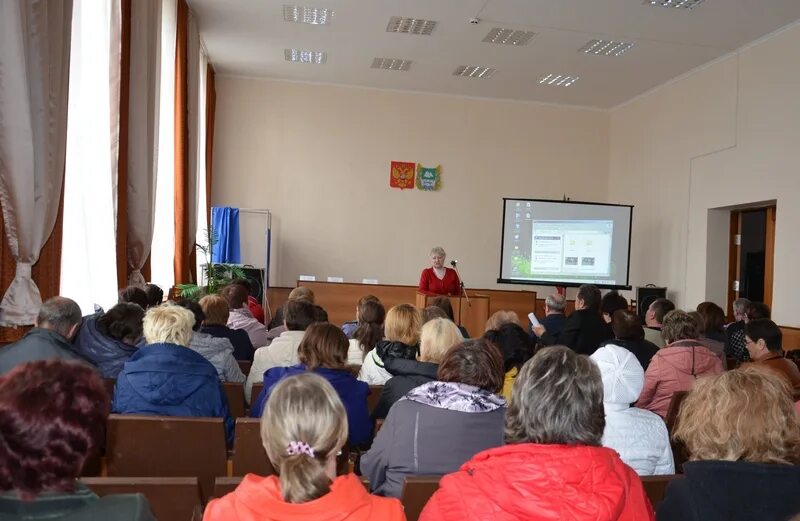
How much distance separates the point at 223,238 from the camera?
34.9ft

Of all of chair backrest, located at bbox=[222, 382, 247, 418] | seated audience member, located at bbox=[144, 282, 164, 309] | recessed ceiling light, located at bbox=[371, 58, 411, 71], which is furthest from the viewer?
recessed ceiling light, located at bbox=[371, 58, 411, 71]

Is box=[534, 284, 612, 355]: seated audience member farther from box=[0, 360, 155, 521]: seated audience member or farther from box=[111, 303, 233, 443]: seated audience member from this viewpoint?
box=[0, 360, 155, 521]: seated audience member

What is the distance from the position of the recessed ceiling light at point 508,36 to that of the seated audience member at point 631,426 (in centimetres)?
691

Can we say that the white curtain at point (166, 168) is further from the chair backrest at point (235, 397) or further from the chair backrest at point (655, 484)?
the chair backrest at point (655, 484)

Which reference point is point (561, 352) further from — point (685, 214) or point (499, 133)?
point (499, 133)

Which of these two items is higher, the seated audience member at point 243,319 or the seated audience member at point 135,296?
the seated audience member at point 135,296

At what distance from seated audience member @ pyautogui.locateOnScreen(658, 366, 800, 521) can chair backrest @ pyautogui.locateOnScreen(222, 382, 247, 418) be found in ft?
7.19

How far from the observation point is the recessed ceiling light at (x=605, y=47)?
916cm

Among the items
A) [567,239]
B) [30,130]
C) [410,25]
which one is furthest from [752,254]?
[30,130]

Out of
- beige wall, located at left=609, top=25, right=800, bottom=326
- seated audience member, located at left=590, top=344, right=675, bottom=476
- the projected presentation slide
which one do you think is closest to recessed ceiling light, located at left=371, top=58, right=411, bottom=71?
the projected presentation slide

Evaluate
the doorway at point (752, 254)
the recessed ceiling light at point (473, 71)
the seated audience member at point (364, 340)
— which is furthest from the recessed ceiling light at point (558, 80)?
the seated audience member at point (364, 340)

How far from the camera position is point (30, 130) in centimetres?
Result: 381

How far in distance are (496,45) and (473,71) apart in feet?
4.22

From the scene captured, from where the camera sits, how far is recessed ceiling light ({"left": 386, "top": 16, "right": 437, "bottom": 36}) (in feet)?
28.5
